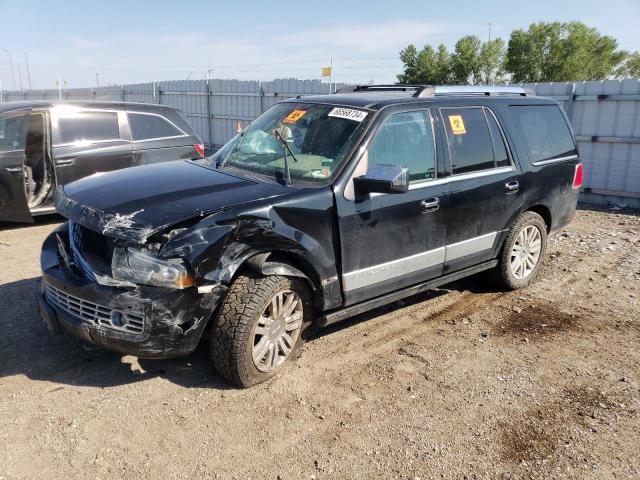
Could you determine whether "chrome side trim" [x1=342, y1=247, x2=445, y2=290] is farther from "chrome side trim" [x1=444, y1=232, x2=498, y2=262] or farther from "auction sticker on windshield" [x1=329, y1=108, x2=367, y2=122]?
"auction sticker on windshield" [x1=329, y1=108, x2=367, y2=122]

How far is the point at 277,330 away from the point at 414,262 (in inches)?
53.0

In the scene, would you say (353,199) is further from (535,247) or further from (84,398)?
(535,247)

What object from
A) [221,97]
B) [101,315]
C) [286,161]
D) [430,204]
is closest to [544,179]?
[430,204]

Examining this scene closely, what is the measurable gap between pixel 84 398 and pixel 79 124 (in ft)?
17.4

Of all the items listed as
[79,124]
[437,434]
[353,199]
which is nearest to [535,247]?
[353,199]

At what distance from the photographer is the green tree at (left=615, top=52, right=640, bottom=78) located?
54188mm

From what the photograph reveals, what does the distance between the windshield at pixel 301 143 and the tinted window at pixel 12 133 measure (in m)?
4.05

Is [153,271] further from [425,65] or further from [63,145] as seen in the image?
[425,65]

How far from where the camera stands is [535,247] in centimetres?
555

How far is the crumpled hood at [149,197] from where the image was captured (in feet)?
10.1

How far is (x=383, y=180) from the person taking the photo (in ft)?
11.8

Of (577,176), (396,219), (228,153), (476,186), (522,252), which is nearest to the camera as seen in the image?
(396,219)

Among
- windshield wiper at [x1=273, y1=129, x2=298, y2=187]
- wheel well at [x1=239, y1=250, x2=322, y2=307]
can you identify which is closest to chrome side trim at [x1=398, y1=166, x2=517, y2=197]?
windshield wiper at [x1=273, y1=129, x2=298, y2=187]

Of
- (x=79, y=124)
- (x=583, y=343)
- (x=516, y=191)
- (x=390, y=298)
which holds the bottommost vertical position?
(x=583, y=343)
